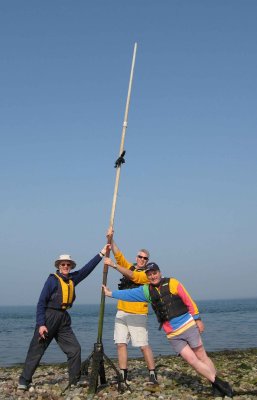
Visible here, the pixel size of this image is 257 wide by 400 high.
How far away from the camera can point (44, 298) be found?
30.1ft

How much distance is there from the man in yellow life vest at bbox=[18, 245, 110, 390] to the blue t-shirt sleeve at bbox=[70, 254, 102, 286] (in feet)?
0.11

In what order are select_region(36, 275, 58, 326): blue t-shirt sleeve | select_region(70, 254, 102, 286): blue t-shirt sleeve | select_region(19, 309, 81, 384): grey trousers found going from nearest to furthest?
select_region(36, 275, 58, 326): blue t-shirt sleeve
select_region(19, 309, 81, 384): grey trousers
select_region(70, 254, 102, 286): blue t-shirt sleeve

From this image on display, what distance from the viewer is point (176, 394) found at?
8.69 meters

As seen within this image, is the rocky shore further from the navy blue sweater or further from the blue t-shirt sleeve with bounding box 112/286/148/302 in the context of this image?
the blue t-shirt sleeve with bounding box 112/286/148/302

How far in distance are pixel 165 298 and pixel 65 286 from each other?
2.40 m

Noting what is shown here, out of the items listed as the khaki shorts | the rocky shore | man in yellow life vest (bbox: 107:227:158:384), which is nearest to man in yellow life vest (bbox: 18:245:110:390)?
the rocky shore

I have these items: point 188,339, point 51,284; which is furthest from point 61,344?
point 188,339

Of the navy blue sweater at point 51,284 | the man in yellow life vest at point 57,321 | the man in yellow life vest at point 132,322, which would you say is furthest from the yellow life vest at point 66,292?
the man in yellow life vest at point 132,322

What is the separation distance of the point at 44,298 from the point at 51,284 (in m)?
0.32

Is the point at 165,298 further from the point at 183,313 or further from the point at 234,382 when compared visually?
the point at 234,382

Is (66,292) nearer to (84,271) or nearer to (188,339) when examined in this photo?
(84,271)

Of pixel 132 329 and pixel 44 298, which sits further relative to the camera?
pixel 132 329

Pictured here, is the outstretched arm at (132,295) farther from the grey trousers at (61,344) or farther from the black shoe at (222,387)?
the black shoe at (222,387)

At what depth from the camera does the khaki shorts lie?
928cm
